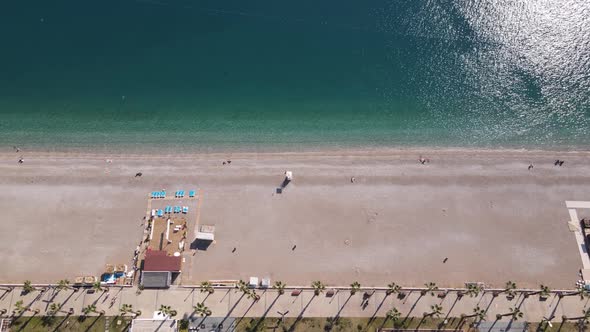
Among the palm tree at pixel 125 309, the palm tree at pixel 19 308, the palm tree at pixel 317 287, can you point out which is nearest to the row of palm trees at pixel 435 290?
the palm tree at pixel 317 287

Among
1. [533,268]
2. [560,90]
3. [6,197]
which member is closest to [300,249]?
[533,268]

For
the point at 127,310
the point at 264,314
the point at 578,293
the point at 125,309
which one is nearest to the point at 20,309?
the point at 125,309

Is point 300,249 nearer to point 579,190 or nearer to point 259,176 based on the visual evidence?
point 259,176

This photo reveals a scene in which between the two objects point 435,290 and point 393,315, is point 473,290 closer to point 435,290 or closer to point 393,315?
point 435,290

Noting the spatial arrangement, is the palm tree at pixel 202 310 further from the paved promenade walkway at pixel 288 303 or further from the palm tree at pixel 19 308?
the palm tree at pixel 19 308

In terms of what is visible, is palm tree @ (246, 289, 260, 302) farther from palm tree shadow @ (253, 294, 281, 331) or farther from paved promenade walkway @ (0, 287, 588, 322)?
palm tree shadow @ (253, 294, 281, 331)
